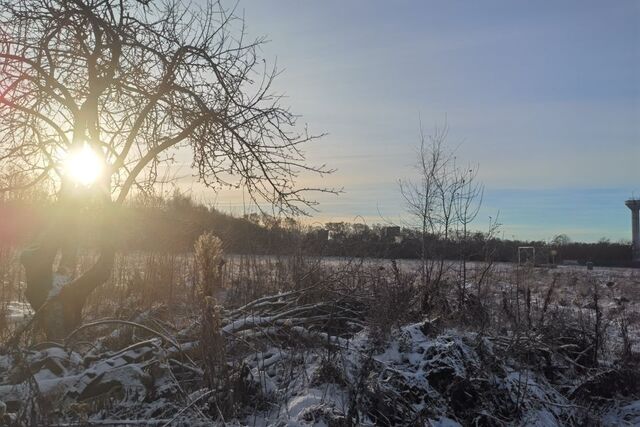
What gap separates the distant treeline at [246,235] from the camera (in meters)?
9.92

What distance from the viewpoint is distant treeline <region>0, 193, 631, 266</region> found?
9922 millimetres

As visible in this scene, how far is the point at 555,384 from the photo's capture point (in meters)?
6.28

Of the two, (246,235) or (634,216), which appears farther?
(634,216)

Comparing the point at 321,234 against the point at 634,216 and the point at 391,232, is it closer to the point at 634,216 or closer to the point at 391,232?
the point at 391,232

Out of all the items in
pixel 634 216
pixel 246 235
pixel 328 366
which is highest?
pixel 634 216

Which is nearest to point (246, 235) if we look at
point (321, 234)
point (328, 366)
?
point (321, 234)

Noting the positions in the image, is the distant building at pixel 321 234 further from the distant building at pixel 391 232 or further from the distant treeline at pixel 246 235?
the distant building at pixel 391 232

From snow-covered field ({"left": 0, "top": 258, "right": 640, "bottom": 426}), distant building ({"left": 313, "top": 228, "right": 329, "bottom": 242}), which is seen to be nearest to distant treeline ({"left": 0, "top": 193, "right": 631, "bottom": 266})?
distant building ({"left": 313, "top": 228, "right": 329, "bottom": 242})

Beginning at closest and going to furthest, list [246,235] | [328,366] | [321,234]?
[328,366] → [321,234] → [246,235]

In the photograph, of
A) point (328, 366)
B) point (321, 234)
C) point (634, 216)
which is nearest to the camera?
point (328, 366)

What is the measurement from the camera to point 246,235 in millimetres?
11625

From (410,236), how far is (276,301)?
16.6ft

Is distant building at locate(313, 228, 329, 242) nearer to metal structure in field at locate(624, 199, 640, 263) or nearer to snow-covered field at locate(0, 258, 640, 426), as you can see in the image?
snow-covered field at locate(0, 258, 640, 426)

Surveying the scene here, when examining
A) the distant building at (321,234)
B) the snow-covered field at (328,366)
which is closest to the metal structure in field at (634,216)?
the distant building at (321,234)
